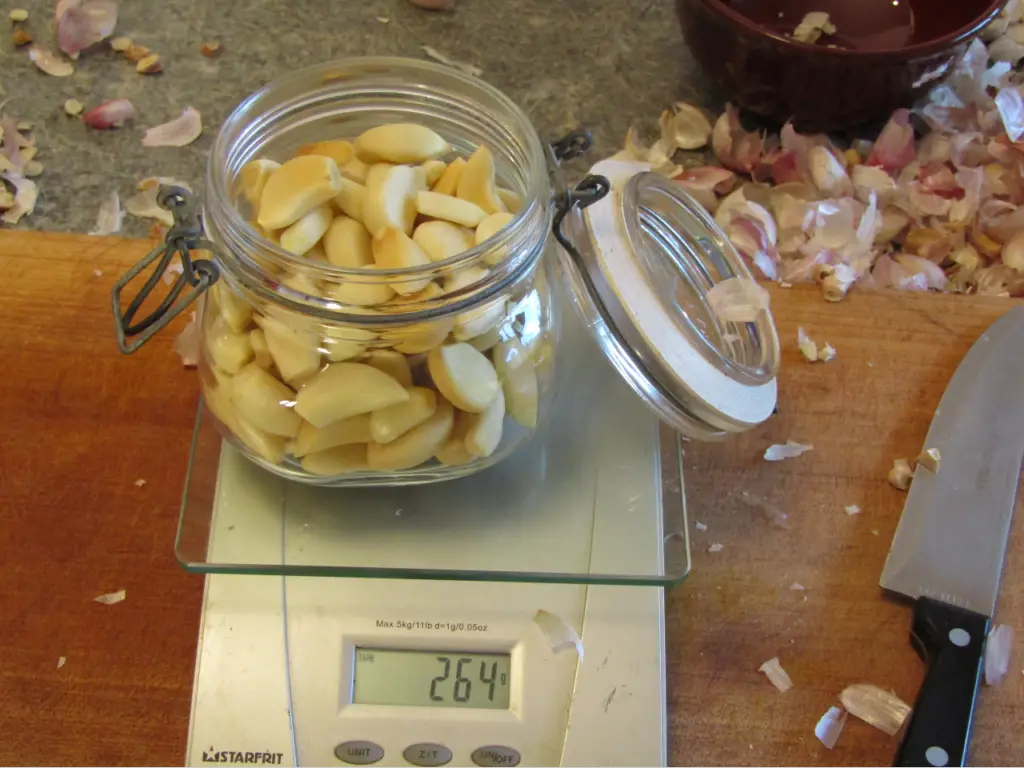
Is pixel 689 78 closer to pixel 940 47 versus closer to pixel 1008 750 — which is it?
pixel 940 47

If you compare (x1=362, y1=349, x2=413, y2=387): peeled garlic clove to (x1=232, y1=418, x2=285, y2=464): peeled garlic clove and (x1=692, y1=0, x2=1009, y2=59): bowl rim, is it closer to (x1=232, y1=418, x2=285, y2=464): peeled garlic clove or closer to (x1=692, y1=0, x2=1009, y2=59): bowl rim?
(x1=232, y1=418, x2=285, y2=464): peeled garlic clove

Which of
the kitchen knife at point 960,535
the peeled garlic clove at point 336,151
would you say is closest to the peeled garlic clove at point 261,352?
the peeled garlic clove at point 336,151

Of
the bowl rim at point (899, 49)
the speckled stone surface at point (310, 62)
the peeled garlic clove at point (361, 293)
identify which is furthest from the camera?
the speckled stone surface at point (310, 62)

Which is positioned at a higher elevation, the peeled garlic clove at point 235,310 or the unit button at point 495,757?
the peeled garlic clove at point 235,310

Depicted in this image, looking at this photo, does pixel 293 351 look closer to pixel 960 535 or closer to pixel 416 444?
pixel 416 444

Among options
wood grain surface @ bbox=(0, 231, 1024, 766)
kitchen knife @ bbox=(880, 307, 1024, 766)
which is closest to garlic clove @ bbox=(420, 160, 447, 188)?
wood grain surface @ bbox=(0, 231, 1024, 766)

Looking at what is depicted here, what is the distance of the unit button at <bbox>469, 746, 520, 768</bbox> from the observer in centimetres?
47

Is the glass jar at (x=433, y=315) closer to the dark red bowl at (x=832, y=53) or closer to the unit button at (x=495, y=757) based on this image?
the unit button at (x=495, y=757)

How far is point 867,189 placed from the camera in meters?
0.85

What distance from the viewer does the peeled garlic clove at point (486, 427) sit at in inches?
18.7

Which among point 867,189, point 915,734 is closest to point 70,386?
point 915,734

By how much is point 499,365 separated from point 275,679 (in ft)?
0.65

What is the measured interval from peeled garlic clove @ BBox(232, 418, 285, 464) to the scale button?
16 centimetres

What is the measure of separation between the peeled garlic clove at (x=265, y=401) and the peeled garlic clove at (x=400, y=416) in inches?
1.7
